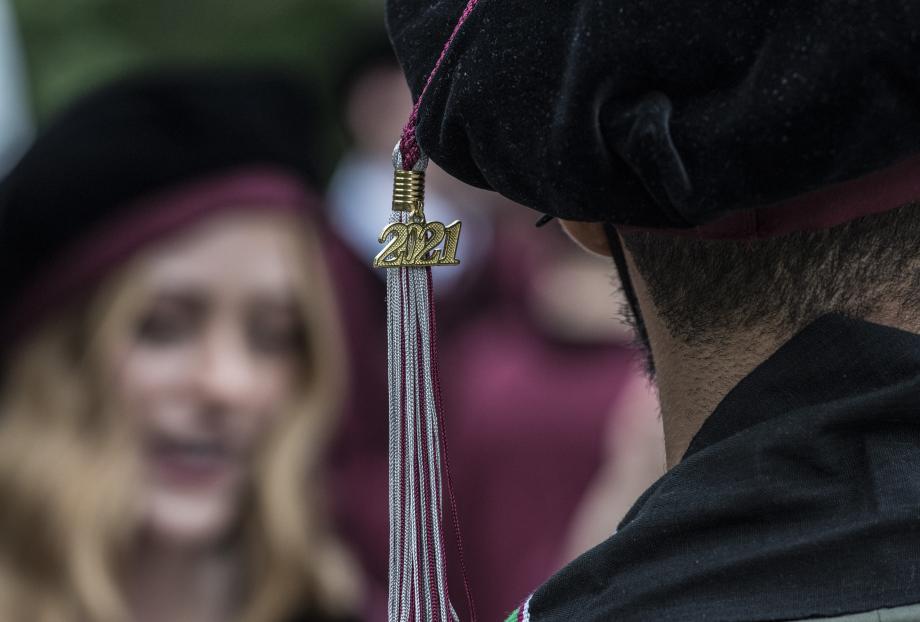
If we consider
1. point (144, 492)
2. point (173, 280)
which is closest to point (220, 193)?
point (173, 280)

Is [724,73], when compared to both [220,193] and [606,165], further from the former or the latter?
[220,193]

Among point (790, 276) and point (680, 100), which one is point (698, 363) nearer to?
point (790, 276)

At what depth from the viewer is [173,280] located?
2.57m

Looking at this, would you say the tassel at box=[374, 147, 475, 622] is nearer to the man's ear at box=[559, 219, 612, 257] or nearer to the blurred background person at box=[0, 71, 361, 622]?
the man's ear at box=[559, 219, 612, 257]

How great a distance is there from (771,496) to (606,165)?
221 millimetres

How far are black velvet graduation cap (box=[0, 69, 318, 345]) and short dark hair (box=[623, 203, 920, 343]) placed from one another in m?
1.77

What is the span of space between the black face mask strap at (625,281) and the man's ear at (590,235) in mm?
11

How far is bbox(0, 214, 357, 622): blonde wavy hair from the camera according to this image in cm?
247

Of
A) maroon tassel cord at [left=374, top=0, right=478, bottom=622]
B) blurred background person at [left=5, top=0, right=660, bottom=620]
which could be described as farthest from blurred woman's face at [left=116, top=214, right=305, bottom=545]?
maroon tassel cord at [left=374, top=0, right=478, bottom=622]

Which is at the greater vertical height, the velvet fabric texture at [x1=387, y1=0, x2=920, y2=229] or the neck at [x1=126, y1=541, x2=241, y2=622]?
the velvet fabric texture at [x1=387, y1=0, x2=920, y2=229]

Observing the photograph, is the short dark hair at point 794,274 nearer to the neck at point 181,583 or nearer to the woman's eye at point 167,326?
the woman's eye at point 167,326

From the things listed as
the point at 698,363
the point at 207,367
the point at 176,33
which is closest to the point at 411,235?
the point at 698,363

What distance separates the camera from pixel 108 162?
2.55m

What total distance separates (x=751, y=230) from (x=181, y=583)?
197cm
